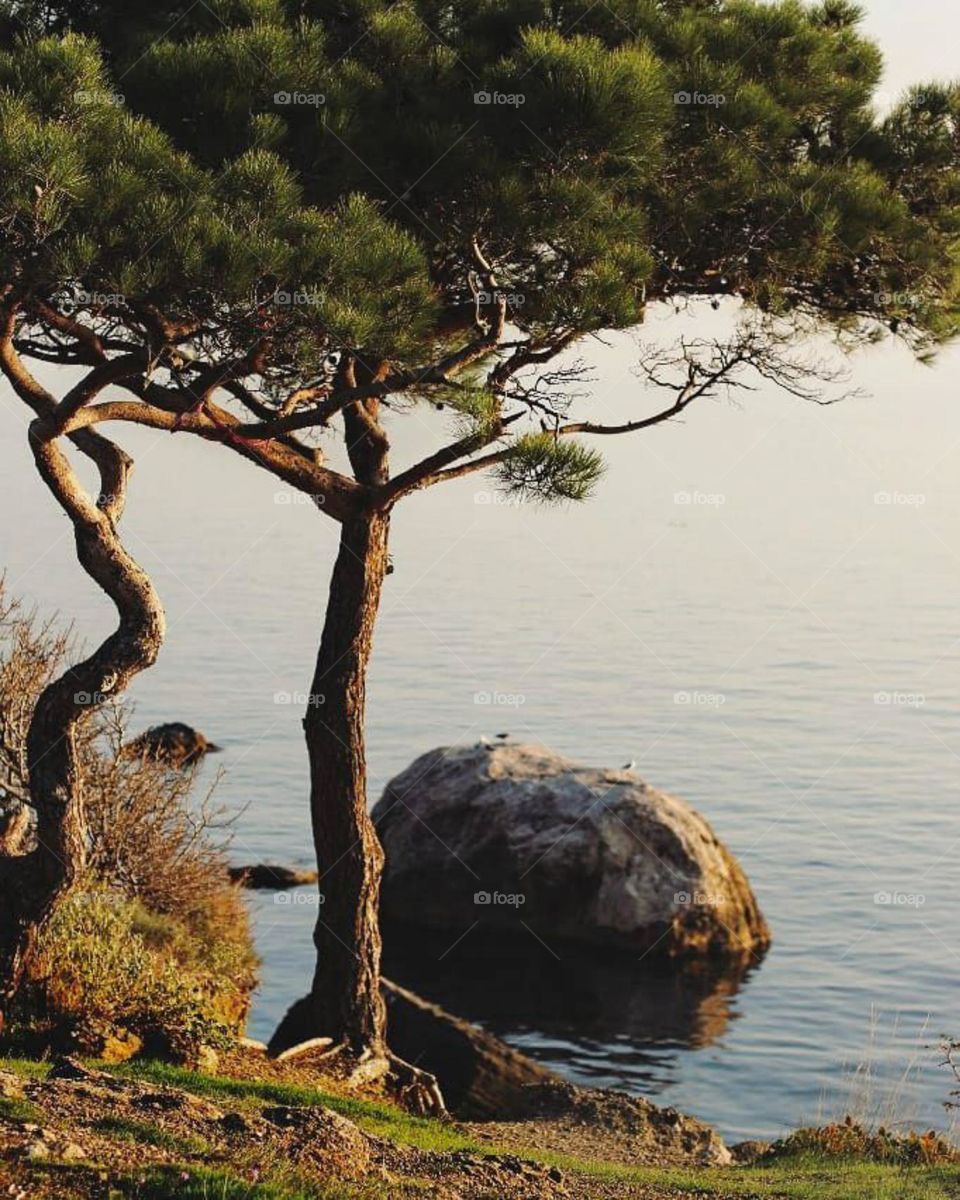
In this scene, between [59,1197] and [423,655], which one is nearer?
[59,1197]

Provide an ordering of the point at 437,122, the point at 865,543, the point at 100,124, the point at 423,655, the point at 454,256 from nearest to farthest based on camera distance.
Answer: the point at 100,124 → the point at 437,122 → the point at 454,256 → the point at 423,655 → the point at 865,543

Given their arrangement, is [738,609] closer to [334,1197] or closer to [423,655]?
[423,655]

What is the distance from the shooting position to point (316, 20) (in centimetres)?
1318

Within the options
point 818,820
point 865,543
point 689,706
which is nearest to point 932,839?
point 818,820

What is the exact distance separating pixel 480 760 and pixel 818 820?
25.0 ft
